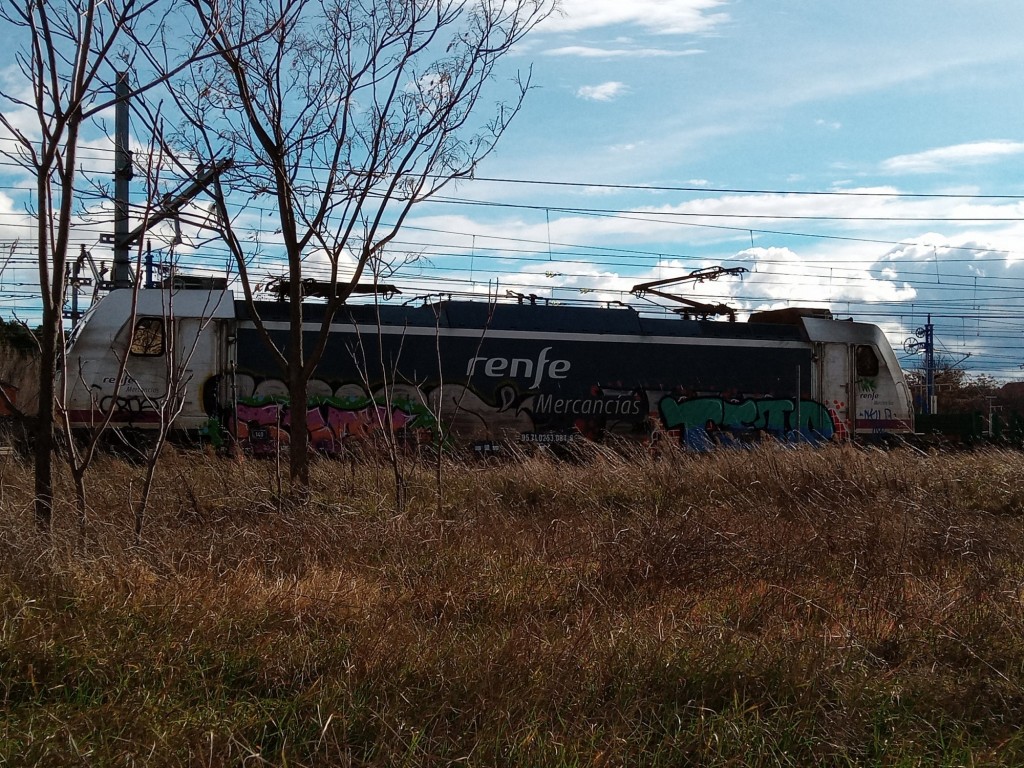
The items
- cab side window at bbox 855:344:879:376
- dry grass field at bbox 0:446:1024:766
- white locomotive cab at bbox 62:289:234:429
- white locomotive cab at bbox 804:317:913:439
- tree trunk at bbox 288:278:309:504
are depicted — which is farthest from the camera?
cab side window at bbox 855:344:879:376

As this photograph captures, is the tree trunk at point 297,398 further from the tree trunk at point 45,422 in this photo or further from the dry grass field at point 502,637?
the tree trunk at point 45,422

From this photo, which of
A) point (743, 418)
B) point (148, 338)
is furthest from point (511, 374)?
point (148, 338)

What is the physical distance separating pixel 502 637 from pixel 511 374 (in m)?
11.0

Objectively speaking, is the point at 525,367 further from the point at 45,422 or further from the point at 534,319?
the point at 45,422

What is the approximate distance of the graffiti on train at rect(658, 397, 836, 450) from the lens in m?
16.9

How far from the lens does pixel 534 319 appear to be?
54.4 ft

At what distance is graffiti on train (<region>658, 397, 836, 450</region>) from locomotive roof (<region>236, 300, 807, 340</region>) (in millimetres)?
1256

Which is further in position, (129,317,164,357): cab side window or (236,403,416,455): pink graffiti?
(236,403,416,455): pink graffiti

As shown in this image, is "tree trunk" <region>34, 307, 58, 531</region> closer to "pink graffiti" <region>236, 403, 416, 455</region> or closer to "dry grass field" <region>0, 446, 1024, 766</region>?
"dry grass field" <region>0, 446, 1024, 766</region>

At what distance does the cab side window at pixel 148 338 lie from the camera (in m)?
14.2

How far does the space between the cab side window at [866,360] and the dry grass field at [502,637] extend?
33.7 feet

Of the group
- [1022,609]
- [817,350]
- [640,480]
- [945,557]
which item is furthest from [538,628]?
[817,350]

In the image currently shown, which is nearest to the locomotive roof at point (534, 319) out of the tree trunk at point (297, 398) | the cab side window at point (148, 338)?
the cab side window at point (148, 338)

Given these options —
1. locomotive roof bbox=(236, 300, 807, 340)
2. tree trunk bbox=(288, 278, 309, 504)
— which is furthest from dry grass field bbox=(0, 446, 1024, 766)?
locomotive roof bbox=(236, 300, 807, 340)
